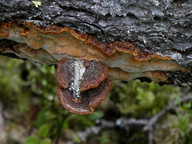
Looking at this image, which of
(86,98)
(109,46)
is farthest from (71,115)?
(109,46)

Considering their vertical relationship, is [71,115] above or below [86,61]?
below

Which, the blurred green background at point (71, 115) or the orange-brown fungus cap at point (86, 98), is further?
the blurred green background at point (71, 115)

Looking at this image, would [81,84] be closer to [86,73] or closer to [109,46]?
[86,73]

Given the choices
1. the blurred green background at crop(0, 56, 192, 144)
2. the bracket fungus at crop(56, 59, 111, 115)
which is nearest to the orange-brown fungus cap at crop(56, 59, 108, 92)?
the bracket fungus at crop(56, 59, 111, 115)

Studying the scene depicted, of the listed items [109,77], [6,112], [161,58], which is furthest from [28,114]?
[161,58]

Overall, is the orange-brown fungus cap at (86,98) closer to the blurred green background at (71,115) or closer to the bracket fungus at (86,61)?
the bracket fungus at (86,61)

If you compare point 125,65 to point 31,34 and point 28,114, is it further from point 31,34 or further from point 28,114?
point 28,114

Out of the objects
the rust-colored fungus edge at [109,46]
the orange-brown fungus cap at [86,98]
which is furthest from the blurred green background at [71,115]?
the rust-colored fungus edge at [109,46]

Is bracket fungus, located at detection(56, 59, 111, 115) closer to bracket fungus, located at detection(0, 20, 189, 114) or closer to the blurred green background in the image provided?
bracket fungus, located at detection(0, 20, 189, 114)
